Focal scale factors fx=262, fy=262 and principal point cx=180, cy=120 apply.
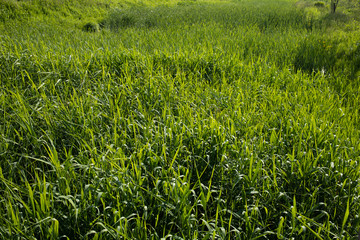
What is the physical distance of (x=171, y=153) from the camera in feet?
7.45

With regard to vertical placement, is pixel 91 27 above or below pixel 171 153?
above

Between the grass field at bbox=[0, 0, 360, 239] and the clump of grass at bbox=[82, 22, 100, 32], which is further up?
the clump of grass at bbox=[82, 22, 100, 32]

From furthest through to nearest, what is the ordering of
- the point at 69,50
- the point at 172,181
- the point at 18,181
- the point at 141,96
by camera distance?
the point at 69,50 < the point at 141,96 < the point at 18,181 < the point at 172,181

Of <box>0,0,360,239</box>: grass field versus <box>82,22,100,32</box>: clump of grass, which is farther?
<box>82,22,100,32</box>: clump of grass

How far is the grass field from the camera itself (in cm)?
173

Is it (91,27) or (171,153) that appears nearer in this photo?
(171,153)

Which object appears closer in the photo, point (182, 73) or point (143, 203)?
point (143, 203)

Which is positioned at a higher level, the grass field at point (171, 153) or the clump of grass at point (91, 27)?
the clump of grass at point (91, 27)

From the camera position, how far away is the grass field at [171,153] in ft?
5.68

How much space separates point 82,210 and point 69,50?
374cm

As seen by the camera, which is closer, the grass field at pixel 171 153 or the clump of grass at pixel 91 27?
the grass field at pixel 171 153

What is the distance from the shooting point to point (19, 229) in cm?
151

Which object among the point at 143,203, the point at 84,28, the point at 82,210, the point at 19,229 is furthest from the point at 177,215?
the point at 84,28

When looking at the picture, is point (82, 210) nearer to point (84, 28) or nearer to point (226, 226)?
point (226, 226)
